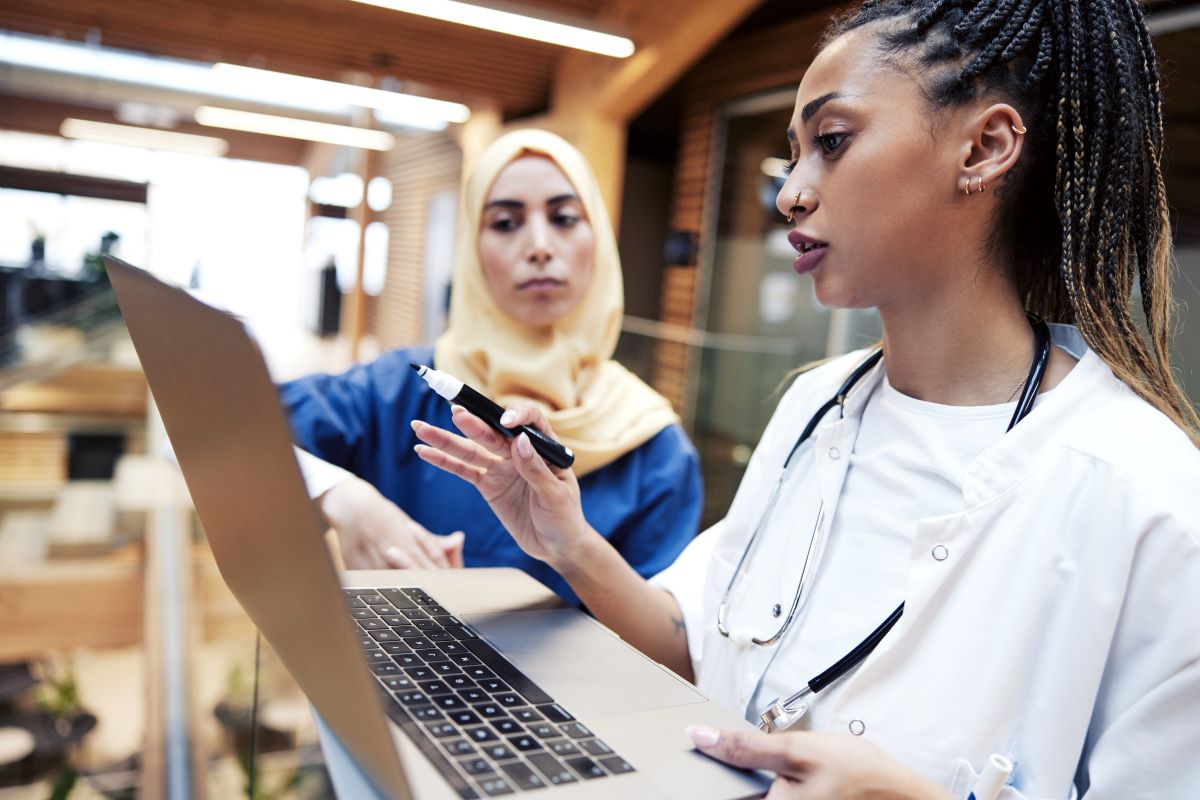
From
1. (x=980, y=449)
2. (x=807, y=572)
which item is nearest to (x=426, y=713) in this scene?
(x=807, y=572)

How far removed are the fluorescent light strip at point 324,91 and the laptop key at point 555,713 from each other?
7.54 metres

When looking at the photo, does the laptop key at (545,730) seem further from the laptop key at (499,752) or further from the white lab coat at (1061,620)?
the white lab coat at (1061,620)

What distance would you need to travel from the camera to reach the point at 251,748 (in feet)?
3.71

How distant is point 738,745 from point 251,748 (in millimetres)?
762

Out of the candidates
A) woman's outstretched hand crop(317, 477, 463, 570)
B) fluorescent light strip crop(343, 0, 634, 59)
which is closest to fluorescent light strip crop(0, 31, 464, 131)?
fluorescent light strip crop(343, 0, 634, 59)

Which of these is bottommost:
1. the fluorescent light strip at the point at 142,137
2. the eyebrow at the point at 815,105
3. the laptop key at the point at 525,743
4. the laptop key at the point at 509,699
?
the laptop key at the point at 509,699

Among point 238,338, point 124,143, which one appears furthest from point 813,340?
point 238,338

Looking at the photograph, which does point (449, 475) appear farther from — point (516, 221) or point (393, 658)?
point (393, 658)

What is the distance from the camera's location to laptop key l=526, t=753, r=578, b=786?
24.7 inches

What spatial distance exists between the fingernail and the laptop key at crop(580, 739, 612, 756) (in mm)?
67

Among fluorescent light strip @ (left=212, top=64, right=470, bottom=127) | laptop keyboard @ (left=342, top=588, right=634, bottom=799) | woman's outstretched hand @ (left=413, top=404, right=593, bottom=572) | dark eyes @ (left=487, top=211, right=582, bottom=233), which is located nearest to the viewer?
laptop keyboard @ (left=342, top=588, right=634, bottom=799)

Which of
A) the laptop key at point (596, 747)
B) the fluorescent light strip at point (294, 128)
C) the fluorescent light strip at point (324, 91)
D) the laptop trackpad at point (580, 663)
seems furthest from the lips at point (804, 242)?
the fluorescent light strip at point (324, 91)

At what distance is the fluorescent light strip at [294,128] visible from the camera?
6797 mm

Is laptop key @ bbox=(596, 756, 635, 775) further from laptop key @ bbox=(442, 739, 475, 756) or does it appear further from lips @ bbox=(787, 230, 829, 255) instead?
lips @ bbox=(787, 230, 829, 255)
